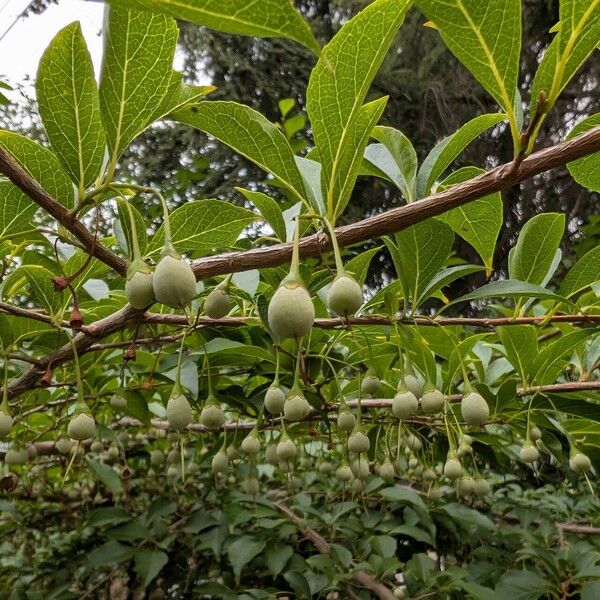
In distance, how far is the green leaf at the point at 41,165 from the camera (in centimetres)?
90

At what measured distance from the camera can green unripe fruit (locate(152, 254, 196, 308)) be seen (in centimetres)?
73

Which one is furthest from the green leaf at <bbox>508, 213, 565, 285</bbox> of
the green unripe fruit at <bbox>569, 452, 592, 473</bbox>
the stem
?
the stem

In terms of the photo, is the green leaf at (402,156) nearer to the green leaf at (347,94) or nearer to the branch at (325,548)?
the green leaf at (347,94)

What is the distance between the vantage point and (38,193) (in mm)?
795

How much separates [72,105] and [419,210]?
476mm

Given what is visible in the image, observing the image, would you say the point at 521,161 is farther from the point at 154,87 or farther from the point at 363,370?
the point at 363,370

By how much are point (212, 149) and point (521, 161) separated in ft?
20.4

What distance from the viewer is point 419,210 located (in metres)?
0.82

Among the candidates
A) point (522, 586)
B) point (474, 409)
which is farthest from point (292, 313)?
point (522, 586)

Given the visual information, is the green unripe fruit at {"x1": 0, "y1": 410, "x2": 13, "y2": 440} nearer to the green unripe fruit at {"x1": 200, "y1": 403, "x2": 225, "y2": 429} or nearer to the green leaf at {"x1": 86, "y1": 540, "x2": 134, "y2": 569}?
the green unripe fruit at {"x1": 200, "y1": 403, "x2": 225, "y2": 429}

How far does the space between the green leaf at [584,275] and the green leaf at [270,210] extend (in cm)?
71

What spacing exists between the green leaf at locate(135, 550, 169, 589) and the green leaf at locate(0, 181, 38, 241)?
4.63 ft

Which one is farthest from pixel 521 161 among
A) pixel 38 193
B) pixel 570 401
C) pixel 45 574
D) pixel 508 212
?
pixel 508 212

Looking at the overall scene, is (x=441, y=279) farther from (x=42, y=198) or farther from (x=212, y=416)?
(x=42, y=198)
